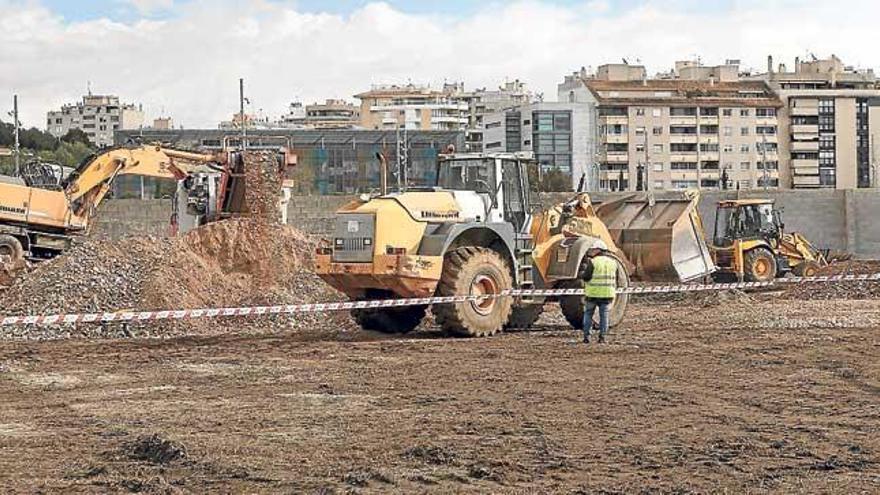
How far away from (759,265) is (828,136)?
68722 millimetres

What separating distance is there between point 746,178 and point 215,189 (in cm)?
7039

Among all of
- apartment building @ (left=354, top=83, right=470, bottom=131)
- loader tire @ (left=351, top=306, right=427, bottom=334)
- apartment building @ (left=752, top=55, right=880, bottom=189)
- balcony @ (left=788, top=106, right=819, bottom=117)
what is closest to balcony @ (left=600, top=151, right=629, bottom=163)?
apartment building @ (left=752, top=55, right=880, bottom=189)

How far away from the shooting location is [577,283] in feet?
59.9

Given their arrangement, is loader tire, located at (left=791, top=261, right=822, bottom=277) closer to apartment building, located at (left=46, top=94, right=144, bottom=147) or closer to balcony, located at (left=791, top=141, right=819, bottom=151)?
balcony, located at (left=791, top=141, right=819, bottom=151)

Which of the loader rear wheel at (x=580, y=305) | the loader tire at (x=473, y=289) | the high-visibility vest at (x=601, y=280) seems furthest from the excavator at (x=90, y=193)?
the high-visibility vest at (x=601, y=280)

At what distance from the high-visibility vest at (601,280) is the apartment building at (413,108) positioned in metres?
103

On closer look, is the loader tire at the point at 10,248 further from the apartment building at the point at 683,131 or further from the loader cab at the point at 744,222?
the apartment building at the point at 683,131

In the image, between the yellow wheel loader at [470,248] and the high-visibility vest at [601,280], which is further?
the yellow wheel loader at [470,248]

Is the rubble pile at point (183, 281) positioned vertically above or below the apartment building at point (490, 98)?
below

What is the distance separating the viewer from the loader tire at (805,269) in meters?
29.7

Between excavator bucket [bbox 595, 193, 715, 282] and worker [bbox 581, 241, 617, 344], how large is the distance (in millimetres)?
3354

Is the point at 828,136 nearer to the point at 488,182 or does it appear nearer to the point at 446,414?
the point at 488,182

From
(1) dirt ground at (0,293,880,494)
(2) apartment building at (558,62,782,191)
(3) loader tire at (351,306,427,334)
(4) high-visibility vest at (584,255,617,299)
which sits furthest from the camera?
(2) apartment building at (558,62,782,191)

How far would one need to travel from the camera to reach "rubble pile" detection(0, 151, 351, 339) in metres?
19.1
